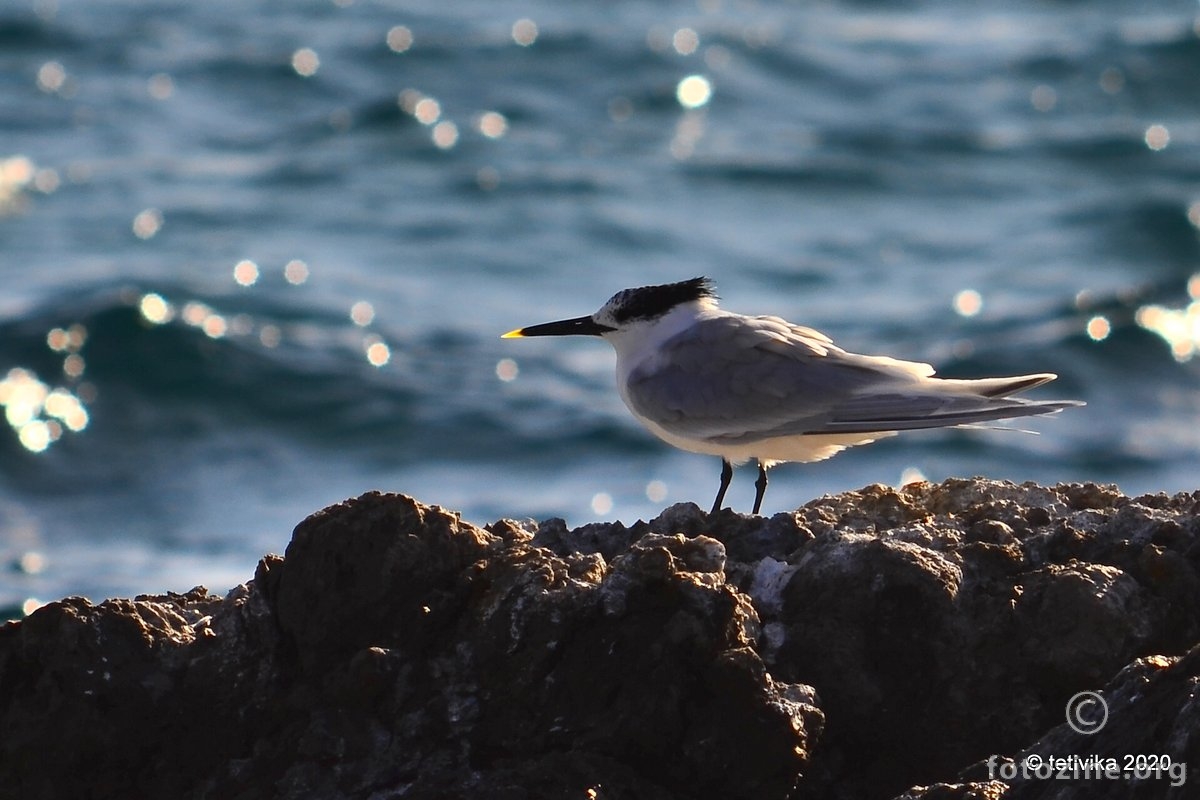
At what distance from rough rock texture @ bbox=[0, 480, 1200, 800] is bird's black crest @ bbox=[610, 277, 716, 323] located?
2.71m

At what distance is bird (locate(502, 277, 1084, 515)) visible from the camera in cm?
644

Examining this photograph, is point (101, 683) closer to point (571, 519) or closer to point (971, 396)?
point (971, 396)

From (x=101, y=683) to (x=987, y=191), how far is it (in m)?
17.5

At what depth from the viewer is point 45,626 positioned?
14.8ft

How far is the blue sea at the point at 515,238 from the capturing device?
13.8 meters

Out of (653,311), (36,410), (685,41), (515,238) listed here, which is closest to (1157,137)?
(685,41)

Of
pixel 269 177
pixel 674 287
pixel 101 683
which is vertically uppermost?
pixel 269 177

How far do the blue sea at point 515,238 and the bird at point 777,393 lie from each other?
5.05m

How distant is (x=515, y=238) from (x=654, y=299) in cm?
1160

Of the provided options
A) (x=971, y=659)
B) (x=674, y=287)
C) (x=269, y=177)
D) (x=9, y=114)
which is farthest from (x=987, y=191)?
(x=971, y=659)

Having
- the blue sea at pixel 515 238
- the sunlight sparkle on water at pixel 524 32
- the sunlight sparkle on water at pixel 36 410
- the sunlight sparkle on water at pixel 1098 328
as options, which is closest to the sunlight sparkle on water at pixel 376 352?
the blue sea at pixel 515 238

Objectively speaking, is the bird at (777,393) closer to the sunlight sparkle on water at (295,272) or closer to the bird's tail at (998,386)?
the bird's tail at (998,386)

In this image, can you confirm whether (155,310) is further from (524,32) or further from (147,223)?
(524,32)

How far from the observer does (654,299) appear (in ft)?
24.4
